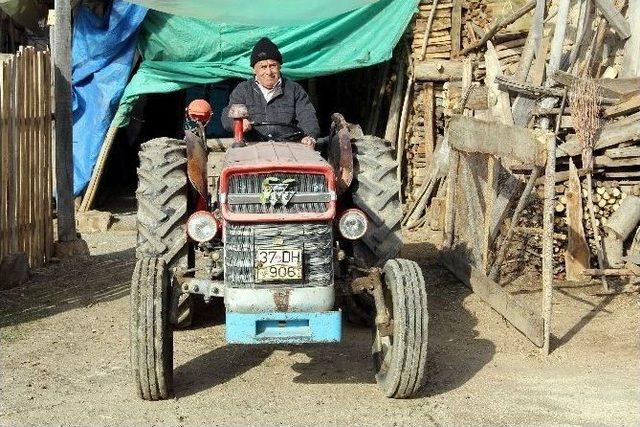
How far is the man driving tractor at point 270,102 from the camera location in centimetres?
758

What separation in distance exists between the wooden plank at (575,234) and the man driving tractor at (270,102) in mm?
3093

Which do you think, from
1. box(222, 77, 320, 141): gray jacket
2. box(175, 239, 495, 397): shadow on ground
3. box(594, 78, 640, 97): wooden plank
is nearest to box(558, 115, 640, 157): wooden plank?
box(594, 78, 640, 97): wooden plank

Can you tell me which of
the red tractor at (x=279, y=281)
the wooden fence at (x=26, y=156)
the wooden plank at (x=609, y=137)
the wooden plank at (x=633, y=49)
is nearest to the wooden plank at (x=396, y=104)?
the wooden plank at (x=633, y=49)

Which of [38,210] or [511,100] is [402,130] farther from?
[38,210]

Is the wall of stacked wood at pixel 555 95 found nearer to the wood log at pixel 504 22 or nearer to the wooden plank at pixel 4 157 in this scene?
the wood log at pixel 504 22

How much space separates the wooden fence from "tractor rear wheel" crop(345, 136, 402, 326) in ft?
12.4

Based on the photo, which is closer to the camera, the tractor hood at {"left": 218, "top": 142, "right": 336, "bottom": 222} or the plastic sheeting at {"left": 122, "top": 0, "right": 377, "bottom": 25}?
the tractor hood at {"left": 218, "top": 142, "right": 336, "bottom": 222}

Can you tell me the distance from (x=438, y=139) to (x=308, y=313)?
8.22 m

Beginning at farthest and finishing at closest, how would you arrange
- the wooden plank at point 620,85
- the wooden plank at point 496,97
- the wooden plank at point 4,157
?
the wooden plank at point 496,97 < the wooden plank at point 620,85 < the wooden plank at point 4,157

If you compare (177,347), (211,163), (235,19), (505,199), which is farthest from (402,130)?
(177,347)

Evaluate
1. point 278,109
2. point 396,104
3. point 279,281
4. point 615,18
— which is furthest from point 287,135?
point 396,104

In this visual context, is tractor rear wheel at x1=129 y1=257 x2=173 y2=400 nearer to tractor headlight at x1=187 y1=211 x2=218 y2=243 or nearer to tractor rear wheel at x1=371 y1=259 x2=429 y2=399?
tractor headlight at x1=187 y1=211 x2=218 y2=243

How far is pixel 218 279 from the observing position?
6.45m

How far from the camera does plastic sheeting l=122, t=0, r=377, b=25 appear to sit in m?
11.9
